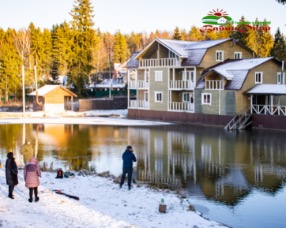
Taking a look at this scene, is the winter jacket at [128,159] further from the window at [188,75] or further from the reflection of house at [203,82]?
the window at [188,75]

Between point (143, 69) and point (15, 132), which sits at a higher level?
point (143, 69)

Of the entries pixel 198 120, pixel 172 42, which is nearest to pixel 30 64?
pixel 172 42

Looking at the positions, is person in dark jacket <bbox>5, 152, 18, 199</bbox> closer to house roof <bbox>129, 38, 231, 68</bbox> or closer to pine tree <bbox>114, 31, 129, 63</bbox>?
house roof <bbox>129, 38, 231, 68</bbox>

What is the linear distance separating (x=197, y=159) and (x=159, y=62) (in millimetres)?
27789

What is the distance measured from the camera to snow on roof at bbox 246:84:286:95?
3857cm

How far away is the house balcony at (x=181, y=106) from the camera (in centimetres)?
4588

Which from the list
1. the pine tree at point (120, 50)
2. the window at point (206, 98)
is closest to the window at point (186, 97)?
the window at point (206, 98)

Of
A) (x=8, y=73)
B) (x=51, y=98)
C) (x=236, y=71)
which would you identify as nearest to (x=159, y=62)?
(x=236, y=71)

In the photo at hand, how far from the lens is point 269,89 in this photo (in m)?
39.9

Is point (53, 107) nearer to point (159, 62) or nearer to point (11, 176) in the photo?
point (159, 62)

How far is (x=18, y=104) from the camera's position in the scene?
66.9 metres

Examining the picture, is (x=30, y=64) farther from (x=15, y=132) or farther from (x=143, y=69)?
(x=15, y=132)

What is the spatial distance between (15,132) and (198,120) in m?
18.2

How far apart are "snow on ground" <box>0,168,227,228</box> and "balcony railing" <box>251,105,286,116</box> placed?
82.5 feet
